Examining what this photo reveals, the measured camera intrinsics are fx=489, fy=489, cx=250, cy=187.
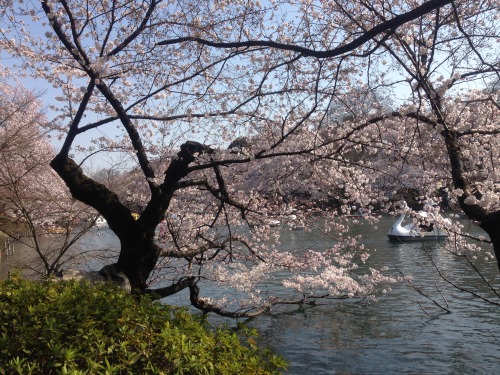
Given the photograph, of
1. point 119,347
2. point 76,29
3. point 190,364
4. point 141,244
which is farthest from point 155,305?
point 76,29

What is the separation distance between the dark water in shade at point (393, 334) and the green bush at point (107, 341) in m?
5.37

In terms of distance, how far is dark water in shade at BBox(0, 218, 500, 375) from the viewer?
8.21 meters

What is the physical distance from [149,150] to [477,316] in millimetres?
7867

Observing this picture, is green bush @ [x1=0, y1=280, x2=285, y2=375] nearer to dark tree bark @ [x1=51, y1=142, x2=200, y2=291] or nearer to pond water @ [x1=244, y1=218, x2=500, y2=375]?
dark tree bark @ [x1=51, y1=142, x2=200, y2=291]

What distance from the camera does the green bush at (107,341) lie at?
2365 millimetres

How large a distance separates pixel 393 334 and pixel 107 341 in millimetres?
8326

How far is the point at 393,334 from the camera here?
31.9ft

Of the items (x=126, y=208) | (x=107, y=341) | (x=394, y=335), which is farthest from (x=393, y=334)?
(x=107, y=341)

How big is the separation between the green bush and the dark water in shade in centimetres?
537

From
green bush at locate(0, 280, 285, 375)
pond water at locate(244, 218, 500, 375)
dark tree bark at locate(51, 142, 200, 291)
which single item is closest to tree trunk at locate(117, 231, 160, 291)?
dark tree bark at locate(51, 142, 200, 291)

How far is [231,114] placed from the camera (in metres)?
6.39

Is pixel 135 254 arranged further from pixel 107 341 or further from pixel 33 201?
pixel 33 201

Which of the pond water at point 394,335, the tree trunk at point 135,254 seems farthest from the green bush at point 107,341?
the pond water at point 394,335

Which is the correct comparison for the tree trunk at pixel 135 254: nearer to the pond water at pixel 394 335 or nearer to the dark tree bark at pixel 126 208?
the dark tree bark at pixel 126 208
